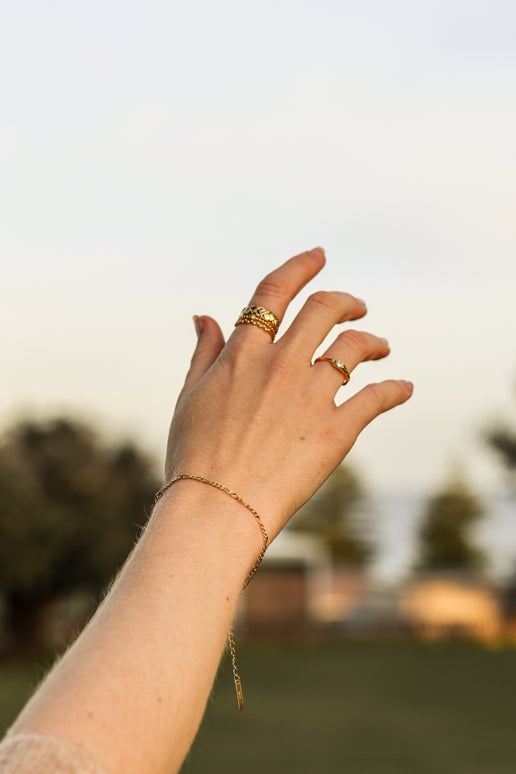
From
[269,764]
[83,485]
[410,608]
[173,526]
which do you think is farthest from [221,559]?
[410,608]

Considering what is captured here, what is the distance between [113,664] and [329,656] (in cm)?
3772

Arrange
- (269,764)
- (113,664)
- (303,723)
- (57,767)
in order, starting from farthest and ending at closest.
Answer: (303,723)
(269,764)
(113,664)
(57,767)

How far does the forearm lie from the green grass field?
1418 cm

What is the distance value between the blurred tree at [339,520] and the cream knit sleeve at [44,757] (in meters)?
92.6

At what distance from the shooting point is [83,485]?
1325 inches

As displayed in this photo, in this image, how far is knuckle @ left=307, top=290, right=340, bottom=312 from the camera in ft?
3.99

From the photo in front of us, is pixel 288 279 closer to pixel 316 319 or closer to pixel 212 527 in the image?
pixel 316 319

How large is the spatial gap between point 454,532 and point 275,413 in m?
88.6

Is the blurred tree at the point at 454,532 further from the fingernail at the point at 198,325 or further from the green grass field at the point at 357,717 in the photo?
the fingernail at the point at 198,325

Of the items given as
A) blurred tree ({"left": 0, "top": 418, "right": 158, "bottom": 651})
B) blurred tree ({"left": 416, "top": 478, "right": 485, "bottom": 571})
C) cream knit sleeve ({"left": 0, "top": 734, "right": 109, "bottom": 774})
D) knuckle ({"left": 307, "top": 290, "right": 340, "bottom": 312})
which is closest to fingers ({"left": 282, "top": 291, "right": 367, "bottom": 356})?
knuckle ({"left": 307, "top": 290, "right": 340, "bottom": 312})

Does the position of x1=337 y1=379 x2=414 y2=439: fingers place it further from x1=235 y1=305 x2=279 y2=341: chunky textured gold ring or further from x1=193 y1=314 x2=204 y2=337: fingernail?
x1=193 y1=314 x2=204 y2=337: fingernail

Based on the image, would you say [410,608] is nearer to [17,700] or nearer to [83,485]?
[83,485]

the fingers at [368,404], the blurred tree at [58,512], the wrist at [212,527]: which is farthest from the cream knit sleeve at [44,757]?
the blurred tree at [58,512]

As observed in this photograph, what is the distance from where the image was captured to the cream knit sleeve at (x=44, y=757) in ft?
2.89
